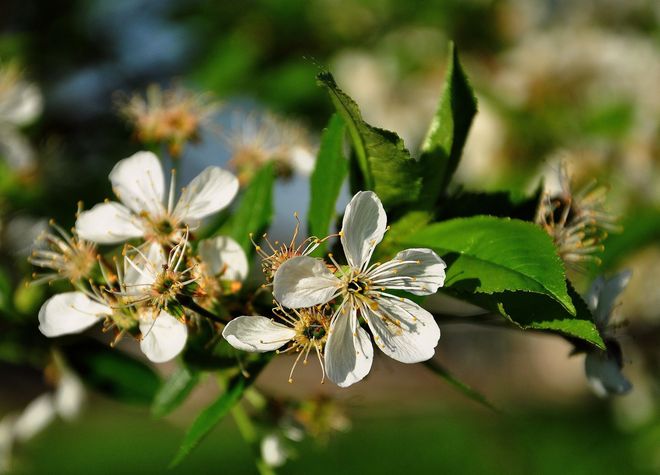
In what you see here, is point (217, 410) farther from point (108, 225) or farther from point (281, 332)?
point (108, 225)

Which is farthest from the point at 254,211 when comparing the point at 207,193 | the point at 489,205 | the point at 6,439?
the point at 6,439

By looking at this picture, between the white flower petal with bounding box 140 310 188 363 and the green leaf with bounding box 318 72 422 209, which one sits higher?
the green leaf with bounding box 318 72 422 209

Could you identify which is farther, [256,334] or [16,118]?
[16,118]

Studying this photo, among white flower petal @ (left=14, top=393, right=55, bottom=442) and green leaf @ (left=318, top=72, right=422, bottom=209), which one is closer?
green leaf @ (left=318, top=72, right=422, bottom=209)

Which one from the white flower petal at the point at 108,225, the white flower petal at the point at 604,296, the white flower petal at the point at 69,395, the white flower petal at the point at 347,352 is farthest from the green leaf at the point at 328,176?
the white flower petal at the point at 69,395

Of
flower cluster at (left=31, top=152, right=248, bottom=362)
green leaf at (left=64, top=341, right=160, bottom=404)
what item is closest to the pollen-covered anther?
flower cluster at (left=31, top=152, right=248, bottom=362)

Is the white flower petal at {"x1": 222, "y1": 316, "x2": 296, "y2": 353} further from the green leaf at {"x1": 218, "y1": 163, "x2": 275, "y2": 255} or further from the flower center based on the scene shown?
the green leaf at {"x1": 218, "y1": 163, "x2": 275, "y2": 255}
